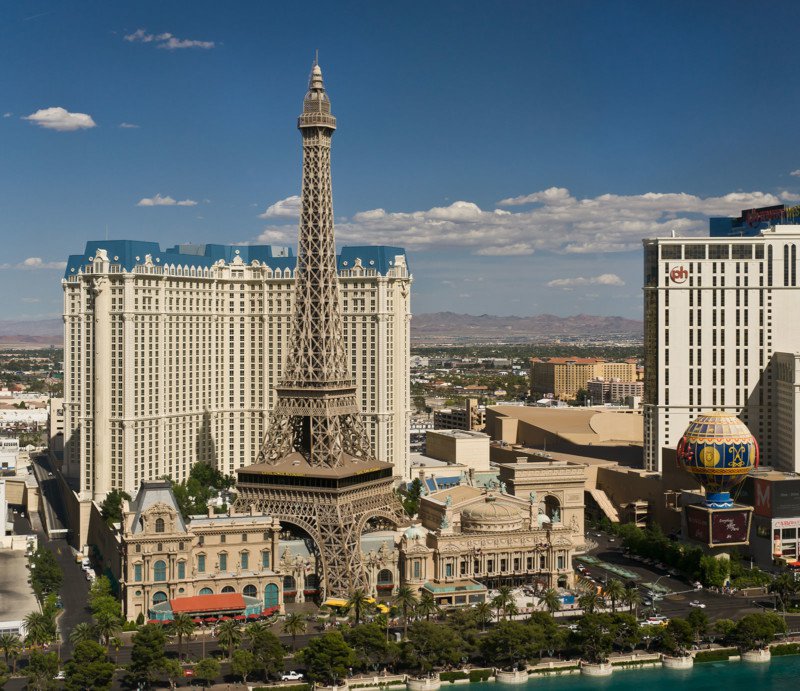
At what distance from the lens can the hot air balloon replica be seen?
132 m

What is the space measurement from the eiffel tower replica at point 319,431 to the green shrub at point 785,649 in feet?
141

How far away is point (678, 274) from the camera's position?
162375 millimetres

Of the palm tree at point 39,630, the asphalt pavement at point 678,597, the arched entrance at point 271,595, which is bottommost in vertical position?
the asphalt pavement at point 678,597

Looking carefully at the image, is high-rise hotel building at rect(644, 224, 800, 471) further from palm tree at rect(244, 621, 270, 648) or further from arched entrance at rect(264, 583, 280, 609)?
palm tree at rect(244, 621, 270, 648)

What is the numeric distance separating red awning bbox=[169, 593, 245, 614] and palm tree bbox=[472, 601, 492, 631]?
23697mm

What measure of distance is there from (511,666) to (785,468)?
253 feet

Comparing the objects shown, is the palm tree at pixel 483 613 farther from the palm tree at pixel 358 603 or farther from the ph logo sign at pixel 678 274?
the ph logo sign at pixel 678 274

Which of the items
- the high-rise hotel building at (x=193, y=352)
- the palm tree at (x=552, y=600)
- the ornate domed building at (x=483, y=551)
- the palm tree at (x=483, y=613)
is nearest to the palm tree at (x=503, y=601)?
the palm tree at (x=483, y=613)

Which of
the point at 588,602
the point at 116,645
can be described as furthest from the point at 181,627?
the point at 588,602

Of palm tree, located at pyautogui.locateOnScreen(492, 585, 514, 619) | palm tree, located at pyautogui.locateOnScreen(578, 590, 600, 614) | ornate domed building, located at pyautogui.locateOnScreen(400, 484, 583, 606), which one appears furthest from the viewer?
ornate domed building, located at pyautogui.locateOnScreen(400, 484, 583, 606)

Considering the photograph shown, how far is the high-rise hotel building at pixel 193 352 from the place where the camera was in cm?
15412

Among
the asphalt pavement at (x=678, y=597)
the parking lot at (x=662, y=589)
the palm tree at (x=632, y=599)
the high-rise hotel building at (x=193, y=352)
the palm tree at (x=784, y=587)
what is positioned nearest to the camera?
the palm tree at (x=632, y=599)

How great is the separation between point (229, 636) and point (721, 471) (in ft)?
214

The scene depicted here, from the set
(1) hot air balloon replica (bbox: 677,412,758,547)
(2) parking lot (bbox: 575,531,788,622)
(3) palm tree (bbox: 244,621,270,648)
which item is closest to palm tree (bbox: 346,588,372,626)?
(3) palm tree (bbox: 244,621,270,648)
